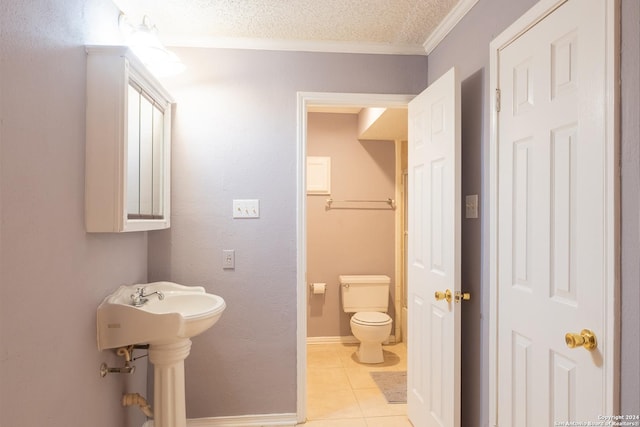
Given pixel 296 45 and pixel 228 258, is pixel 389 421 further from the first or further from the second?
→ pixel 296 45

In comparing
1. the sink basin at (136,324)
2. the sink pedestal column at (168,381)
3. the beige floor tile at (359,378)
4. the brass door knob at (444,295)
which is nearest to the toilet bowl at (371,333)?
the beige floor tile at (359,378)

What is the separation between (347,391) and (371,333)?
570 mm

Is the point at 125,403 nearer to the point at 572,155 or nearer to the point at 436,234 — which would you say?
the point at 436,234

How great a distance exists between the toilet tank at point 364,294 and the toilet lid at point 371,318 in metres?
0.21

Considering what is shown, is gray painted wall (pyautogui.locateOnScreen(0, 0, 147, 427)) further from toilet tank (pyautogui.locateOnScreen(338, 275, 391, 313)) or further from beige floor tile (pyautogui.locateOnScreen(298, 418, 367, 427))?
toilet tank (pyautogui.locateOnScreen(338, 275, 391, 313))

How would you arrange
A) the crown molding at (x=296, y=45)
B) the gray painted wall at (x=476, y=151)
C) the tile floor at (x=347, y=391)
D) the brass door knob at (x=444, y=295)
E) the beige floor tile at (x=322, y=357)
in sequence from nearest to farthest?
the gray painted wall at (x=476, y=151) → the brass door knob at (x=444, y=295) → the crown molding at (x=296, y=45) → the tile floor at (x=347, y=391) → the beige floor tile at (x=322, y=357)

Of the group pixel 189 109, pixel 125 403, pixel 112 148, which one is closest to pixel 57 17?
pixel 112 148

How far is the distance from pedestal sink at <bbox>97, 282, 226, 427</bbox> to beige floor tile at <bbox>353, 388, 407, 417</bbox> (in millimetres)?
1219

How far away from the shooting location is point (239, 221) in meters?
2.28

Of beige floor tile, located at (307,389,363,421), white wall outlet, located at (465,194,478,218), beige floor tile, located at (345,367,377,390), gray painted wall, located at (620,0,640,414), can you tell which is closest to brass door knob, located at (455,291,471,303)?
white wall outlet, located at (465,194,478,218)

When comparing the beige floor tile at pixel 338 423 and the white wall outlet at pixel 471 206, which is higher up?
the white wall outlet at pixel 471 206

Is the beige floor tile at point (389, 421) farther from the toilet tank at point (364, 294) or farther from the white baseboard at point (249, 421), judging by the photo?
the toilet tank at point (364, 294)

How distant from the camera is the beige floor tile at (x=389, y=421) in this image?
2297 millimetres

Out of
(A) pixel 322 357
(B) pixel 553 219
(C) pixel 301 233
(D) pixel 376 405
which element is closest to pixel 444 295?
(B) pixel 553 219
